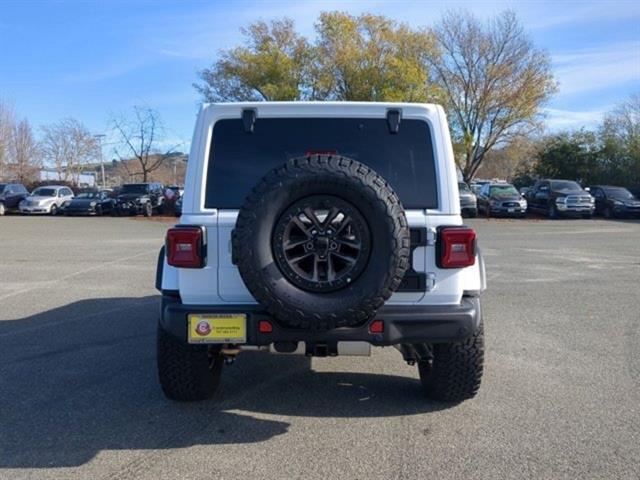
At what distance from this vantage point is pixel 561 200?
29172 millimetres

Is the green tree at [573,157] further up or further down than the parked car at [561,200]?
further up

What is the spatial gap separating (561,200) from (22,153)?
5386 cm

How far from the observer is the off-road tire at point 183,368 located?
436 cm

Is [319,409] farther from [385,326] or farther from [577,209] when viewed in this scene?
[577,209]

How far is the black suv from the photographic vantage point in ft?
103

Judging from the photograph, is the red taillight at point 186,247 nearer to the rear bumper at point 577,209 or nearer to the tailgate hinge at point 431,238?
the tailgate hinge at point 431,238

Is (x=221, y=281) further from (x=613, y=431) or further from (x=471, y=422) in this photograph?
(x=613, y=431)

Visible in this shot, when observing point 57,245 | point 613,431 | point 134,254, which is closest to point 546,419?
point 613,431

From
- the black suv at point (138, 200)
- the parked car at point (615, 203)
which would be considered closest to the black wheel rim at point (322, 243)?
the black suv at point (138, 200)

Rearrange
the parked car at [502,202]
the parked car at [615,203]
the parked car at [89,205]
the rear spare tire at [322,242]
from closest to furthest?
1. the rear spare tire at [322,242]
2. the parked car at [615,203]
3. the parked car at [502,202]
4. the parked car at [89,205]

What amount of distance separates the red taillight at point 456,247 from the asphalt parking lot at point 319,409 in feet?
3.75

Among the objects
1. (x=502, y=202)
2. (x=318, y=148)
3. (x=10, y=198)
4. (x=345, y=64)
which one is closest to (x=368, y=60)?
(x=345, y=64)

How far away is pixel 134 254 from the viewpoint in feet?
47.7

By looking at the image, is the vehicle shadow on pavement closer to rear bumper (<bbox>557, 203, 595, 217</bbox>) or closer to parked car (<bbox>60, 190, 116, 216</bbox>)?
rear bumper (<bbox>557, 203, 595, 217</bbox>)
